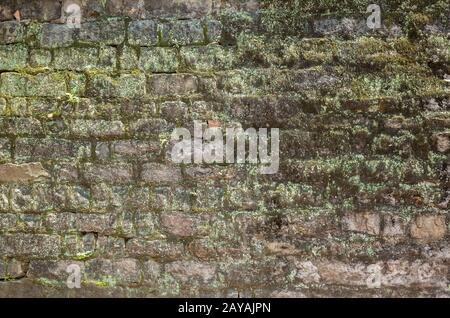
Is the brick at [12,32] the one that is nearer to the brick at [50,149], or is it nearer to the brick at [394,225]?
the brick at [50,149]

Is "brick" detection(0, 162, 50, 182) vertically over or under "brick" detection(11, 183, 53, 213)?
over

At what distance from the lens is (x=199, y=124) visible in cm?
303

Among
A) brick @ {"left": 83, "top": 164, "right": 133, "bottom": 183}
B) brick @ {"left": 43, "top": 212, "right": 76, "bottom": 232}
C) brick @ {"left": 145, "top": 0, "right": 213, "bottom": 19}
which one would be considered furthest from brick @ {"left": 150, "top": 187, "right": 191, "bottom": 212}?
brick @ {"left": 145, "top": 0, "right": 213, "bottom": 19}

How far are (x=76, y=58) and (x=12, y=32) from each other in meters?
0.47

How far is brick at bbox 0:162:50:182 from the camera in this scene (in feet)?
10.2

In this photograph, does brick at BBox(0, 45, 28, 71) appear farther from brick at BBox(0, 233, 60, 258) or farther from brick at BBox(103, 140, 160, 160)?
brick at BBox(0, 233, 60, 258)

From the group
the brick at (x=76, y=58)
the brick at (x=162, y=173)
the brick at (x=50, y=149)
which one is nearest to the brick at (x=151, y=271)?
the brick at (x=162, y=173)

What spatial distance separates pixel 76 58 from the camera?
3.09 meters

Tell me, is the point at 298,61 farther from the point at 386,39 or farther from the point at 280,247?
the point at 280,247

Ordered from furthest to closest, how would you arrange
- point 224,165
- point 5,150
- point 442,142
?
point 5,150, point 224,165, point 442,142

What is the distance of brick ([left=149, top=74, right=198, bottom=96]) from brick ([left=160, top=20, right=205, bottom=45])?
0.22 metres

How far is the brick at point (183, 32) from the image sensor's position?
304 centimetres

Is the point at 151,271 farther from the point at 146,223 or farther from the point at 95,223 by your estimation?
the point at 95,223

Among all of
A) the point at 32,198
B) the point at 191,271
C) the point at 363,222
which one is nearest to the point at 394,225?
the point at 363,222
